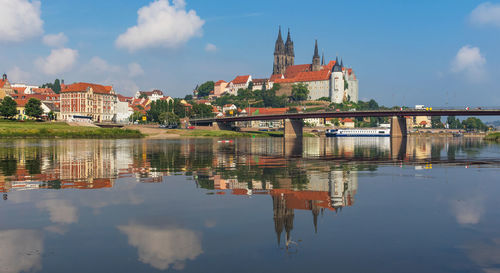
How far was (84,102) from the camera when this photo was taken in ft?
574

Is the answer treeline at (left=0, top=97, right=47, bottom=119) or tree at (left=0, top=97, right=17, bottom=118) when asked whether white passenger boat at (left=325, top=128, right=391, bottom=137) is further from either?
tree at (left=0, top=97, right=17, bottom=118)

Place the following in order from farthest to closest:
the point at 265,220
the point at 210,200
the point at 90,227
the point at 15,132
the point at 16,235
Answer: the point at 15,132 → the point at 210,200 → the point at 265,220 → the point at 90,227 → the point at 16,235

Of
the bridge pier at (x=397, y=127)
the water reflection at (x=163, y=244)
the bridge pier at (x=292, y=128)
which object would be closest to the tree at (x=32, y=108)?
the bridge pier at (x=292, y=128)

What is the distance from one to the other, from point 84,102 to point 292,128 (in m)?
83.5

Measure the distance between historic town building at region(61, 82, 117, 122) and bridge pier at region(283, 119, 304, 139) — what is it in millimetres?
78396

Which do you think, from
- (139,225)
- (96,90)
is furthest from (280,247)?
(96,90)

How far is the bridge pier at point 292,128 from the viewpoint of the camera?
161m

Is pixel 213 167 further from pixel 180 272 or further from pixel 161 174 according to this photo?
pixel 180 272

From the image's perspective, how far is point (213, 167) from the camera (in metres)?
36.6

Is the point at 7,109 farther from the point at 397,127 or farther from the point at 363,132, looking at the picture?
the point at 363,132

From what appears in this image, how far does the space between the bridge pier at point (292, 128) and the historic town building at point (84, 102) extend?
78.4m

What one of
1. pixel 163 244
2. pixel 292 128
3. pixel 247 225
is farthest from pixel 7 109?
pixel 163 244

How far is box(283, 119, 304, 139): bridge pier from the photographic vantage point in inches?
6356

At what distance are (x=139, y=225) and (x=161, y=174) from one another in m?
16.3
